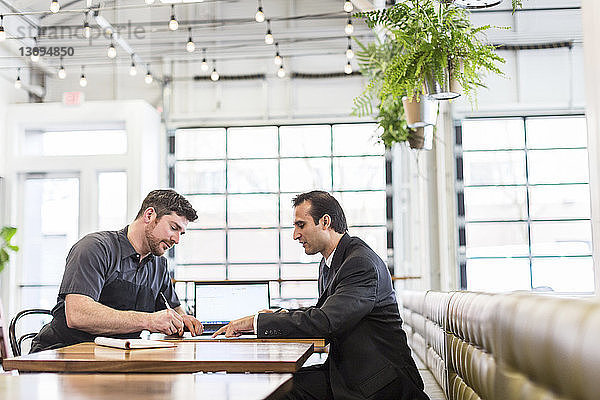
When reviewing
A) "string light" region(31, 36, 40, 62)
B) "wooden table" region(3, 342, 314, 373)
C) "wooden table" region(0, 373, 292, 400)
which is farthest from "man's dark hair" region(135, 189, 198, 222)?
"string light" region(31, 36, 40, 62)

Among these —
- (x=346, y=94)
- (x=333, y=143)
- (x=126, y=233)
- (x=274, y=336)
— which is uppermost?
(x=346, y=94)

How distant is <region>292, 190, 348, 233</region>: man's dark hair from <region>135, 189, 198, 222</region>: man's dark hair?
1.59 feet

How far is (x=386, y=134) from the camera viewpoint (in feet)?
17.7

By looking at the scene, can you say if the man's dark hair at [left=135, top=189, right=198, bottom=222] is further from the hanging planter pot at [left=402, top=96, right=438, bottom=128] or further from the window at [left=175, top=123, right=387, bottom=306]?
the window at [left=175, top=123, right=387, bottom=306]

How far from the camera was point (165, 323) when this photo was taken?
2578 mm

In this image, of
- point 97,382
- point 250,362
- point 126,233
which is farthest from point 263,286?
point 97,382

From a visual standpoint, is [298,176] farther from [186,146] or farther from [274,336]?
[274,336]

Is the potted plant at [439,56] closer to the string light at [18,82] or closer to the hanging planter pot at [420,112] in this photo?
the hanging planter pot at [420,112]

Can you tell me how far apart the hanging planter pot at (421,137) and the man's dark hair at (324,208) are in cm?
195

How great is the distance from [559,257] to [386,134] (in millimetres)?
3584

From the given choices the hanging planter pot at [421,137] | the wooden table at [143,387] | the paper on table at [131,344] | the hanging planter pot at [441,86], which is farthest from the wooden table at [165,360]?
the hanging planter pot at [421,137]

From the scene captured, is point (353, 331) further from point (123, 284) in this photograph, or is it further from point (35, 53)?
point (35, 53)

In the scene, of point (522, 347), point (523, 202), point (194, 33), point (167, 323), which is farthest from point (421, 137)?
point (194, 33)

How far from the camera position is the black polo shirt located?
8.89 feet
